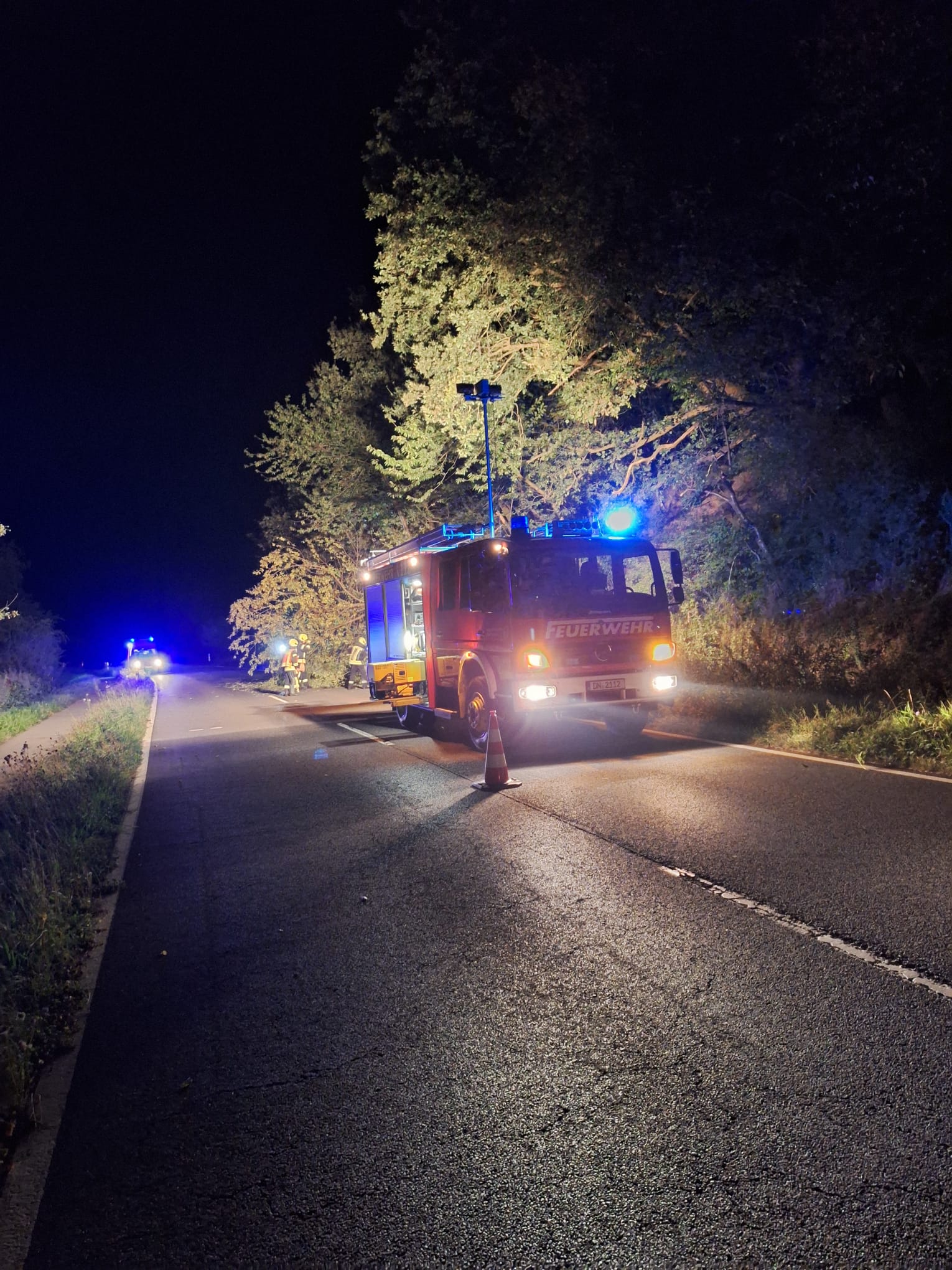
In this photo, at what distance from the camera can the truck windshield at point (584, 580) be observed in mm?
10852

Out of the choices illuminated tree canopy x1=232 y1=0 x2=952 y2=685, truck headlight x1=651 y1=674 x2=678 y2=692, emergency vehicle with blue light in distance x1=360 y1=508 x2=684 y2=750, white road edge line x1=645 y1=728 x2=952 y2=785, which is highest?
illuminated tree canopy x1=232 y1=0 x2=952 y2=685

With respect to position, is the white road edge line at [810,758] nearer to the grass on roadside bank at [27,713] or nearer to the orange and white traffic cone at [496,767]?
the orange and white traffic cone at [496,767]

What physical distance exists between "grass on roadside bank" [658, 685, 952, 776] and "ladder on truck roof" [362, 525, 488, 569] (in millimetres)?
4334

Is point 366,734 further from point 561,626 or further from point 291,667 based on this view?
point 291,667

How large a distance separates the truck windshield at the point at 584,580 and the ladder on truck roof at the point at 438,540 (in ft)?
6.99

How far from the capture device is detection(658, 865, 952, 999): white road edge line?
3908 millimetres

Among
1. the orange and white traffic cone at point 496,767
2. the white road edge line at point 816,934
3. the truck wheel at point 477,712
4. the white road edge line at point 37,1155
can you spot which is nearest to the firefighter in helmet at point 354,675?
the truck wheel at point 477,712

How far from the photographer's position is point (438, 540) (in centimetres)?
1407

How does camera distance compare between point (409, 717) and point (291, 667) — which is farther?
point (291, 667)

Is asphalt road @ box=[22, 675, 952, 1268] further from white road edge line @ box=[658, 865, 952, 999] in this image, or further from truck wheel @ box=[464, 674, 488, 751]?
truck wheel @ box=[464, 674, 488, 751]

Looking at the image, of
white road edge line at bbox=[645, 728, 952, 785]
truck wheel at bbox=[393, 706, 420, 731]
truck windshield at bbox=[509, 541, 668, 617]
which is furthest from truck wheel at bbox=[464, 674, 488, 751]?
truck wheel at bbox=[393, 706, 420, 731]

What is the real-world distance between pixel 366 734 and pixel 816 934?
38.3 feet

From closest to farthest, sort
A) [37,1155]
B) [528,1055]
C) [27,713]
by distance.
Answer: [37,1155] → [528,1055] → [27,713]

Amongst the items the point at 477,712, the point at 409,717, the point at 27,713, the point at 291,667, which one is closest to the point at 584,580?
the point at 477,712
